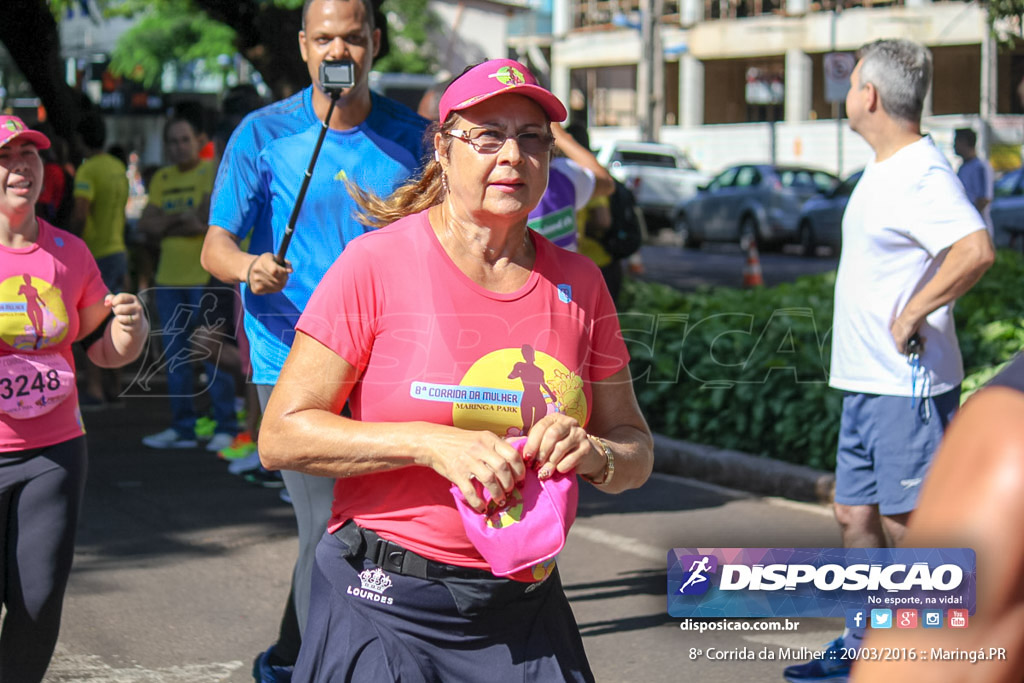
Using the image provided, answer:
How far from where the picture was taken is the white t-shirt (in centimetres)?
440

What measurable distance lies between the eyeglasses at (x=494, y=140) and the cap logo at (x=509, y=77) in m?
0.11

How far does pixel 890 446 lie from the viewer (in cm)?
448

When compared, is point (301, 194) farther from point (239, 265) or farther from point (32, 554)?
point (32, 554)

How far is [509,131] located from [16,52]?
42.1 feet

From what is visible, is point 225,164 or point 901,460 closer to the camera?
point 225,164

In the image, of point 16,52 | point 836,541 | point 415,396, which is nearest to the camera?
point 415,396

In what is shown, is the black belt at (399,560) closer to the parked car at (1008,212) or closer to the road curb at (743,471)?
the road curb at (743,471)

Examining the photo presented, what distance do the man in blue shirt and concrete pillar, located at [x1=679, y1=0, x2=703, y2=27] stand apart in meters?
43.7

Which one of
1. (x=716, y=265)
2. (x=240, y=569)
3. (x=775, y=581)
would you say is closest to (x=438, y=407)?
(x=775, y=581)

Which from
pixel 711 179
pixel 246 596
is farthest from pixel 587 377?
pixel 711 179

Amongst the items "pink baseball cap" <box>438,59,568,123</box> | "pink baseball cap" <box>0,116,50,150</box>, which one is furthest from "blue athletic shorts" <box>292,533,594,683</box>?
"pink baseball cap" <box>0,116,50,150</box>

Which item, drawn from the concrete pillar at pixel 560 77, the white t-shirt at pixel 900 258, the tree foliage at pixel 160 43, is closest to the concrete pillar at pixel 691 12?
the concrete pillar at pixel 560 77

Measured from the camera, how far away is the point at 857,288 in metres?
4.58

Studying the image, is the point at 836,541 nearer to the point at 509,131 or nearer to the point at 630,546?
the point at 630,546
